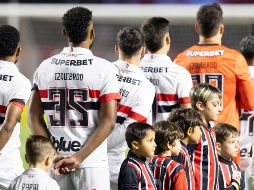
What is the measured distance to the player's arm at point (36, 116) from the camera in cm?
651

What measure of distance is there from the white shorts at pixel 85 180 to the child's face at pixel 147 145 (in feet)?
1.03

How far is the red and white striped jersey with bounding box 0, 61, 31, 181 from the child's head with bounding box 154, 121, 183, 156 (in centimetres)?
100

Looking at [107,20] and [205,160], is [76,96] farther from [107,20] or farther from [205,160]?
[107,20]

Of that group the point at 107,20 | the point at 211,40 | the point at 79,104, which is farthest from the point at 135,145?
the point at 107,20

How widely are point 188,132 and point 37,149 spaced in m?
1.45

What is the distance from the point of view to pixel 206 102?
7.36 m

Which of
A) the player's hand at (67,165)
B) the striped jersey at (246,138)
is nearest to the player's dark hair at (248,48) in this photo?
the striped jersey at (246,138)

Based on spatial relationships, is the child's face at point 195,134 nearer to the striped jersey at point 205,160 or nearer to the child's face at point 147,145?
the striped jersey at point 205,160

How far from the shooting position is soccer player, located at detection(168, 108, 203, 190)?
22.9ft

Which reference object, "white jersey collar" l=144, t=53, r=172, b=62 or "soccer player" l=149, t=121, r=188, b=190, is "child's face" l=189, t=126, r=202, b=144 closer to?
"soccer player" l=149, t=121, r=188, b=190

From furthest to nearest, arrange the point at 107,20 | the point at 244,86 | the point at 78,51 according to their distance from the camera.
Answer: the point at 107,20 < the point at 244,86 < the point at 78,51

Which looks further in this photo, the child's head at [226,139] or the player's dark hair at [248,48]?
the player's dark hair at [248,48]

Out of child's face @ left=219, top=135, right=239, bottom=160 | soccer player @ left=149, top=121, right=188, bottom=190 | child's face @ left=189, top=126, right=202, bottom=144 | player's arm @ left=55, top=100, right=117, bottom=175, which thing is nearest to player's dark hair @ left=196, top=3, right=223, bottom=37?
child's face @ left=219, top=135, right=239, bottom=160

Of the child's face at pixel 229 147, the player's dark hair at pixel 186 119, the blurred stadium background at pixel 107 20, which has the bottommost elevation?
the blurred stadium background at pixel 107 20
